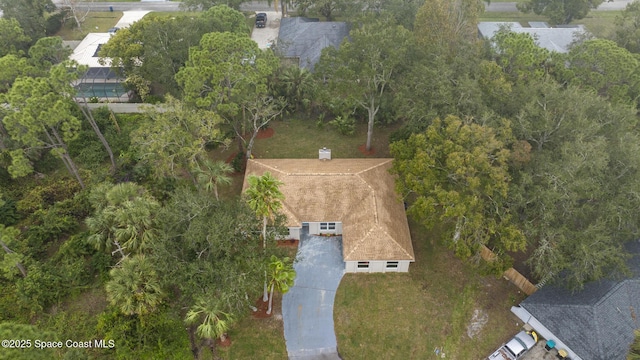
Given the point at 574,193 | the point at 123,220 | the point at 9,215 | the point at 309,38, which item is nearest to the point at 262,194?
the point at 123,220

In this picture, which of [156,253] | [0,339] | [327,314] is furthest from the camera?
[327,314]

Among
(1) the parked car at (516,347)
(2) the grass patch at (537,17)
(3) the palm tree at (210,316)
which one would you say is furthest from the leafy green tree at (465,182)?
(2) the grass patch at (537,17)

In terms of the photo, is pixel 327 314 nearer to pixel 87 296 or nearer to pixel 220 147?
pixel 87 296

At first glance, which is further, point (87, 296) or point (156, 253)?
point (87, 296)

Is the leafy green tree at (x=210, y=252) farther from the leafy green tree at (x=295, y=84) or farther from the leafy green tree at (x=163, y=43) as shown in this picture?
the leafy green tree at (x=295, y=84)

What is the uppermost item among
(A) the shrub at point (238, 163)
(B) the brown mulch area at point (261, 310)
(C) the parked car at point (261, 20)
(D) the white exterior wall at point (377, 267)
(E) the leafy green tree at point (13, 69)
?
(E) the leafy green tree at point (13, 69)

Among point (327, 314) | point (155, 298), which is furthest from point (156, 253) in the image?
point (327, 314)

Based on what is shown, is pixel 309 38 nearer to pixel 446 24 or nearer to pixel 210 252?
pixel 446 24
